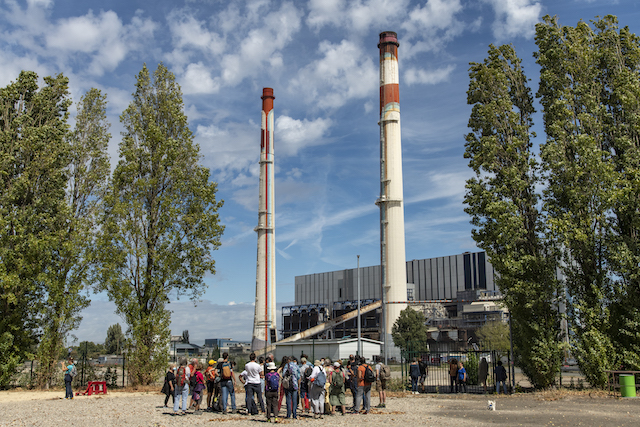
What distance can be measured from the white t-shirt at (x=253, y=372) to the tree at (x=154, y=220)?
33.5 feet

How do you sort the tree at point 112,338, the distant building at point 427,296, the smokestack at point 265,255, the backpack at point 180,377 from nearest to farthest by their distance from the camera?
the backpack at point 180,377
the smokestack at point 265,255
the distant building at point 427,296
the tree at point 112,338

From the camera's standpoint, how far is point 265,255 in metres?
61.3

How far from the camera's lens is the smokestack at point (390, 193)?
5441 cm

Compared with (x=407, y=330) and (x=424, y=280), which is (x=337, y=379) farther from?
(x=424, y=280)

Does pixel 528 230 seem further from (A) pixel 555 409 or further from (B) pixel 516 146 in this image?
(A) pixel 555 409

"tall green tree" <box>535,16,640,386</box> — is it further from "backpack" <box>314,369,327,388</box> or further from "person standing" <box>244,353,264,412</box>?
"person standing" <box>244,353,264,412</box>

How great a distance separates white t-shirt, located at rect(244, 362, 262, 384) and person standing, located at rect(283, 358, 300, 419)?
93cm

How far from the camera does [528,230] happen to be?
939 inches

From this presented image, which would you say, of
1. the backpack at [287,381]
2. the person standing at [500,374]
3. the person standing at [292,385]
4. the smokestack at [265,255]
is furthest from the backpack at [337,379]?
the smokestack at [265,255]

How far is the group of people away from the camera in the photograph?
15.1 meters

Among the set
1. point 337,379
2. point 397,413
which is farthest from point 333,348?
point 337,379

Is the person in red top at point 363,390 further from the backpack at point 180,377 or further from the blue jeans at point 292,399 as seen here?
the backpack at point 180,377

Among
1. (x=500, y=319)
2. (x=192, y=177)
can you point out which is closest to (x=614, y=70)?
(x=192, y=177)

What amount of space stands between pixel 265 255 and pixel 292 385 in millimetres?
46525
